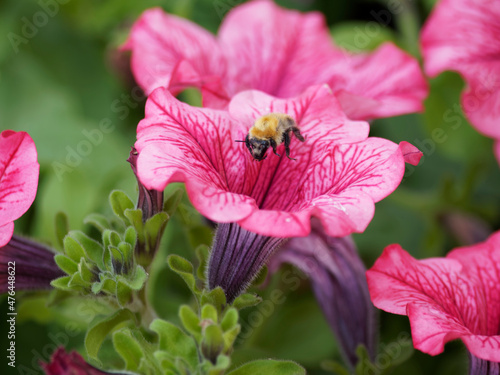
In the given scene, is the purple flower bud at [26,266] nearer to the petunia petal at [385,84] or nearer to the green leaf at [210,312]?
the green leaf at [210,312]

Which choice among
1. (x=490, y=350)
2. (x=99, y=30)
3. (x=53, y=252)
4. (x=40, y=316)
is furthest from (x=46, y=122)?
(x=490, y=350)

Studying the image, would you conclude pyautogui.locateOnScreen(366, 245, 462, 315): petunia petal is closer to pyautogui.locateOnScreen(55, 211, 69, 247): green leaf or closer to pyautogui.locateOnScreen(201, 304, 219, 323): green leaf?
pyautogui.locateOnScreen(201, 304, 219, 323): green leaf

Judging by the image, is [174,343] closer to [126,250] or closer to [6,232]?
[126,250]

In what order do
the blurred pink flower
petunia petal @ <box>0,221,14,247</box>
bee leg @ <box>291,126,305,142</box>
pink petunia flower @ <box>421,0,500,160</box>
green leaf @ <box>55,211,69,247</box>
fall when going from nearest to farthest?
the blurred pink flower < petunia petal @ <box>0,221,14,247</box> < bee leg @ <box>291,126,305,142</box> < green leaf @ <box>55,211,69,247</box> < pink petunia flower @ <box>421,0,500,160</box>

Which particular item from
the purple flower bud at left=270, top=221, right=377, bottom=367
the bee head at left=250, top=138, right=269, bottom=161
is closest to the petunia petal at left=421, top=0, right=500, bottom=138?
the purple flower bud at left=270, top=221, right=377, bottom=367

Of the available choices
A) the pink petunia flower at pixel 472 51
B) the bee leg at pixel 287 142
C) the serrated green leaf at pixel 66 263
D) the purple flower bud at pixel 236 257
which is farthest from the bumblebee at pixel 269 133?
the pink petunia flower at pixel 472 51

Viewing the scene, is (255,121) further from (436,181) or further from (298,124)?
(436,181)
